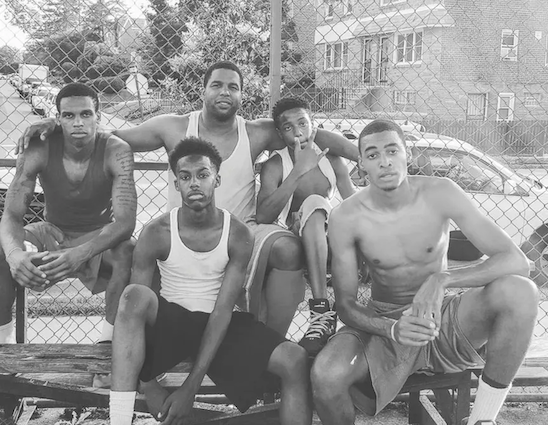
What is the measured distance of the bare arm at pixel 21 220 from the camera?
132 inches

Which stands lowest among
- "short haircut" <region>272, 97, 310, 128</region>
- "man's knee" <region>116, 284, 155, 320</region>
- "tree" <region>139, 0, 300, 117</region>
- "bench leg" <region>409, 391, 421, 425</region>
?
"bench leg" <region>409, 391, 421, 425</region>

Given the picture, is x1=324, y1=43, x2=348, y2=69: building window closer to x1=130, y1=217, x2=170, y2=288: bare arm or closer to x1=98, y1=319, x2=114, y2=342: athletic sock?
x1=130, y1=217, x2=170, y2=288: bare arm

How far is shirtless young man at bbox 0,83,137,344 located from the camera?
3.54 m

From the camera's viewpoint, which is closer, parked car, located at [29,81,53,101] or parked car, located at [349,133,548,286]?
parked car, located at [29,81,53,101]

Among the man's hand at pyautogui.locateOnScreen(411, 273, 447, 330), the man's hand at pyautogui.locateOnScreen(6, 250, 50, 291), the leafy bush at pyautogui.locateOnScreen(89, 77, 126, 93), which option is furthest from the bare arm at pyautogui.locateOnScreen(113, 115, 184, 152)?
the man's hand at pyautogui.locateOnScreen(411, 273, 447, 330)

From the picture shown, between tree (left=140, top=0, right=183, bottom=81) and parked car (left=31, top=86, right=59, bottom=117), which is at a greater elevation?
tree (left=140, top=0, right=183, bottom=81)

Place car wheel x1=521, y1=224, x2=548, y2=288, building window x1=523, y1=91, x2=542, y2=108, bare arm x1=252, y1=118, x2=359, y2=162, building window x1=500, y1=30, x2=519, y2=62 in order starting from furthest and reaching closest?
car wheel x1=521, y1=224, x2=548, y2=288 < building window x1=500, y1=30, x2=519, y2=62 < building window x1=523, y1=91, x2=542, y2=108 < bare arm x1=252, y1=118, x2=359, y2=162

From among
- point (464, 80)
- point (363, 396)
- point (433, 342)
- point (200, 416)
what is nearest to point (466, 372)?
point (433, 342)

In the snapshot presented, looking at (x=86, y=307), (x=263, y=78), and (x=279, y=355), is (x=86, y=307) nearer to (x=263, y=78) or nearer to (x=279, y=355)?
(x=263, y=78)

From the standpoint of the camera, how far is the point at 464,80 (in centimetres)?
2152

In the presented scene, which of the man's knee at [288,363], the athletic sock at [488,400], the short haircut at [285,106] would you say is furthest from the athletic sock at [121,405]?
the short haircut at [285,106]

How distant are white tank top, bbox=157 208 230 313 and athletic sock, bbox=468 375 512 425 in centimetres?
136

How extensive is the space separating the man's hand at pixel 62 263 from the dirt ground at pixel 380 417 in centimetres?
108

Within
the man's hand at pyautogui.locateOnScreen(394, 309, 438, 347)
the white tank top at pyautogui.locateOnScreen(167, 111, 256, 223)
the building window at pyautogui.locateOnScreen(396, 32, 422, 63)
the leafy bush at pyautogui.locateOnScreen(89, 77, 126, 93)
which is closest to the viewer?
the man's hand at pyautogui.locateOnScreen(394, 309, 438, 347)
